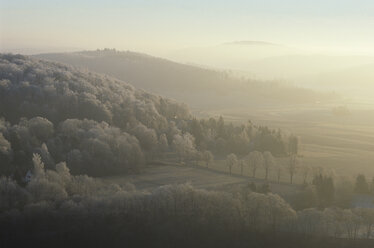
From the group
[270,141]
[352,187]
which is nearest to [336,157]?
[270,141]

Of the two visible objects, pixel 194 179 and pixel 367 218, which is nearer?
pixel 367 218

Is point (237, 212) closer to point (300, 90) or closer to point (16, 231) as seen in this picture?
point (16, 231)

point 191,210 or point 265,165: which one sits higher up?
point 265,165

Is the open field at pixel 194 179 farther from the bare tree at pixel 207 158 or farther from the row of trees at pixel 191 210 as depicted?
the row of trees at pixel 191 210

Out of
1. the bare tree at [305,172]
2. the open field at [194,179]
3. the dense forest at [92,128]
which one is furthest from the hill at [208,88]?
the bare tree at [305,172]

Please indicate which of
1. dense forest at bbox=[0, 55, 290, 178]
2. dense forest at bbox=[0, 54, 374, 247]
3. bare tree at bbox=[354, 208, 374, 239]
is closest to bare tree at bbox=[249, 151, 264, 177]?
dense forest at bbox=[0, 54, 374, 247]

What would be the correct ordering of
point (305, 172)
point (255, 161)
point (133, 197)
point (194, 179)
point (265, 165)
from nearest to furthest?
point (133, 197) → point (194, 179) → point (305, 172) → point (255, 161) → point (265, 165)

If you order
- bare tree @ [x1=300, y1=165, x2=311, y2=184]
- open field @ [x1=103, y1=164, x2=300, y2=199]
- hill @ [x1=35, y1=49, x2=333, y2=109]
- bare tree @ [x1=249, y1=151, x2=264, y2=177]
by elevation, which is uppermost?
hill @ [x1=35, y1=49, x2=333, y2=109]

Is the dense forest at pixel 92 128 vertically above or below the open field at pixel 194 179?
above

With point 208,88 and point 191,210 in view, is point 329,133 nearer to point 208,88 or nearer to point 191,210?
point 191,210

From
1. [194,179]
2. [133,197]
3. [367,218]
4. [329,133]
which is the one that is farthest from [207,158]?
[329,133]

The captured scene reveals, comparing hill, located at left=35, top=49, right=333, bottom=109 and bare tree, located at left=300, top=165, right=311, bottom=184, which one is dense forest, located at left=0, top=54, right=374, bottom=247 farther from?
hill, located at left=35, top=49, right=333, bottom=109
